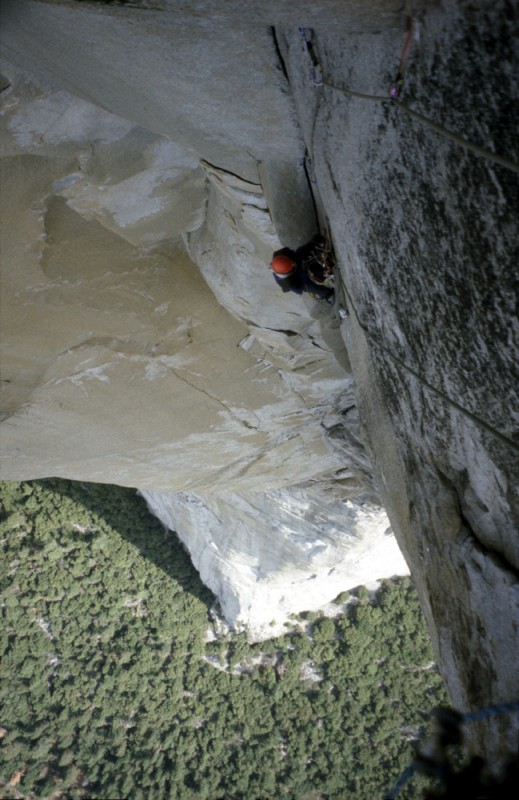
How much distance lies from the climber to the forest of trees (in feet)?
20.9

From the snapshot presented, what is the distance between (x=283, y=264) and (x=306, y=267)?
Result: 0.52 ft

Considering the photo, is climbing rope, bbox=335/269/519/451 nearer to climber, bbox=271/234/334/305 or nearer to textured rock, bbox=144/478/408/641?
climber, bbox=271/234/334/305

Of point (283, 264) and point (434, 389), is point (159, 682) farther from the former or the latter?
point (434, 389)

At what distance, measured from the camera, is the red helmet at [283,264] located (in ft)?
8.79

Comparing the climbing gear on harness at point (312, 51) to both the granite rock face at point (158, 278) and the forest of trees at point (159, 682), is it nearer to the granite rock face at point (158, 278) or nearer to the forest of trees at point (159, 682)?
the granite rock face at point (158, 278)

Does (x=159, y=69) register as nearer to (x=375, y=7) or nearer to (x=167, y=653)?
(x=375, y=7)

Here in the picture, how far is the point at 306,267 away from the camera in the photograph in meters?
2.79

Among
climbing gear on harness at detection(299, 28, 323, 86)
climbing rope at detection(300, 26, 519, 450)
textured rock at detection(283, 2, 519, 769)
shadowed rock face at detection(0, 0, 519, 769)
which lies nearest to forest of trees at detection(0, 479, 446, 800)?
shadowed rock face at detection(0, 0, 519, 769)

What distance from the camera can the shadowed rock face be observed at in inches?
48.8

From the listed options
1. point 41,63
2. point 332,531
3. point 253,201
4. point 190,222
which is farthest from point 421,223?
point 332,531

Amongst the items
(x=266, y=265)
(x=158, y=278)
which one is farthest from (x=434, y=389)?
(x=158, y=278)

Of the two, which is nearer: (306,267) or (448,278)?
(448,278)

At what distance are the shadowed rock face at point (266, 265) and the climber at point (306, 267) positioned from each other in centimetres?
9

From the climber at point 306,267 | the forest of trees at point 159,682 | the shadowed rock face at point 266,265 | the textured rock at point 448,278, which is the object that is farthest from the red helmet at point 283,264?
the forest of trees at point 159,682
